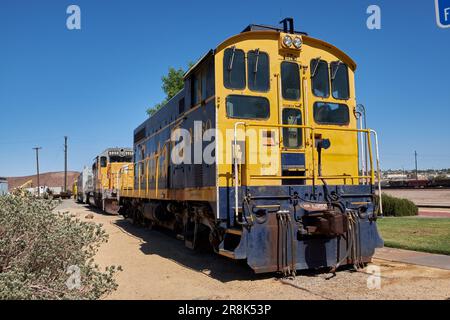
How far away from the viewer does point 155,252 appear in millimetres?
10117

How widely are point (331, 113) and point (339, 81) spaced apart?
29.3 inches

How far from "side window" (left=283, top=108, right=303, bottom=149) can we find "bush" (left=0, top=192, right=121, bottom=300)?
405cm

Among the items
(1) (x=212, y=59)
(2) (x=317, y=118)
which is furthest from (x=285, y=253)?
(1) (x=212, y=59)

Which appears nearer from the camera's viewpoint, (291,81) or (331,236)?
(331,236)

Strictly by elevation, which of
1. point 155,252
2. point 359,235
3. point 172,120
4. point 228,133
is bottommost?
point 155,252

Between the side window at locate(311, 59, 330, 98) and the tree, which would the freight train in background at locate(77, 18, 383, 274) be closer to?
the side window at locate(311, 59, 330, 98)

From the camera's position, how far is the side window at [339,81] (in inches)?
336

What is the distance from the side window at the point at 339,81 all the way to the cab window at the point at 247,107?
1.66 metres

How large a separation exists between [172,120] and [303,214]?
542 centimetres

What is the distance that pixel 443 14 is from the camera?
204 inches

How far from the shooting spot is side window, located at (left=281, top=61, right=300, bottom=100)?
8086 mm

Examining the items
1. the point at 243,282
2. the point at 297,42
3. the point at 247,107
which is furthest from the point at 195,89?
the point at 243,282

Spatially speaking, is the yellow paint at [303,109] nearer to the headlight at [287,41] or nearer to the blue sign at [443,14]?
the headlight at [287,41]
